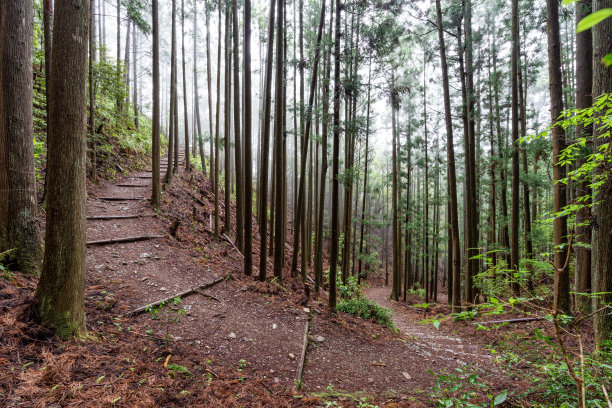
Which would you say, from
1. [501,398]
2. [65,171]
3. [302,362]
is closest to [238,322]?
[302,362]

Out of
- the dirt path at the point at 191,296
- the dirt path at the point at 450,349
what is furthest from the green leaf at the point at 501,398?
the dirt path at the point at 191,296

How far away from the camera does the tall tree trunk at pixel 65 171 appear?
283cm

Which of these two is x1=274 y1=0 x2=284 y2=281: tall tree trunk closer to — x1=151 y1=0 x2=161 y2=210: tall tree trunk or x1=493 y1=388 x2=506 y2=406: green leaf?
x1=151 y1=0 x2=161 y2=210: tall tree trunk

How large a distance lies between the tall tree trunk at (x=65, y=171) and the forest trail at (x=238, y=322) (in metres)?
0.86

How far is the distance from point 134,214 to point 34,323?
532cm

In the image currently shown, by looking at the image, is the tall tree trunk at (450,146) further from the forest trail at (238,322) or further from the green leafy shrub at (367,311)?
the green leafy shrub at (367,311)

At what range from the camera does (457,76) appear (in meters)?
8.94

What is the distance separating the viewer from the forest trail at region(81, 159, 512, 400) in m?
3.88

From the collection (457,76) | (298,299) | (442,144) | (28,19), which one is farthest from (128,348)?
(442,144)

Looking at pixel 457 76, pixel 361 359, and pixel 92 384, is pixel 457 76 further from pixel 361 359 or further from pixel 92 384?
pixel 92 384

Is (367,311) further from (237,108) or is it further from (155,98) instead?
(155,98)

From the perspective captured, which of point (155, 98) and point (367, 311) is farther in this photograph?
point (155, 98)

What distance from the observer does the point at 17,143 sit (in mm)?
3916

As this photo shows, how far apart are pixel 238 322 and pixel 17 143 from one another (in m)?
4.16
